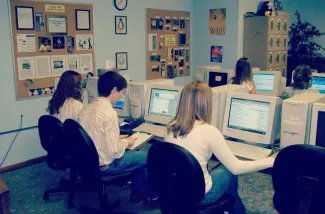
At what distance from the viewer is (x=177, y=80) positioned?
600 centimetres

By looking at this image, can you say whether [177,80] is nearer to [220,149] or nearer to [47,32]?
[47,32]

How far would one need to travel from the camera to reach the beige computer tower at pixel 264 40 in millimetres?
5720

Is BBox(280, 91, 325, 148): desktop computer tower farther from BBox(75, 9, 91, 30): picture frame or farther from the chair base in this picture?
BBox(75, 9, 91, 30): picture frame

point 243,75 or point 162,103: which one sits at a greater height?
point 243,75

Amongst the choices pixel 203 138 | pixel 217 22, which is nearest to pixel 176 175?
pixel 203 138

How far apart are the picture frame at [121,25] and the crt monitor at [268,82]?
1.87 meters

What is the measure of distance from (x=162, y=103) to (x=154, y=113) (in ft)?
0.44

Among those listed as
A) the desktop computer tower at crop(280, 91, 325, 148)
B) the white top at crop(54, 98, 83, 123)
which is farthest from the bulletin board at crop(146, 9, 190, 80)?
the desktop computer tower at crop(280, 91, 325, 148)

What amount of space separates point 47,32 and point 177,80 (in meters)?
2.43

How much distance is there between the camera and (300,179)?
1742mm

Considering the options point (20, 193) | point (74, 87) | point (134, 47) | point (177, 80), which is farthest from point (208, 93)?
point (177, 80)

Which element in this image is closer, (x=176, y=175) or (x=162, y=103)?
(x=176, y=175)

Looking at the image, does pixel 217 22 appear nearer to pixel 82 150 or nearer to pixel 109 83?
pixel 109 83

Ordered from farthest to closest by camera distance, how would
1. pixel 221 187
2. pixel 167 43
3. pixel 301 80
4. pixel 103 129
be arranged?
pixel 167 43, pixel 301 80, pixel 103 129, pixel 221 187
